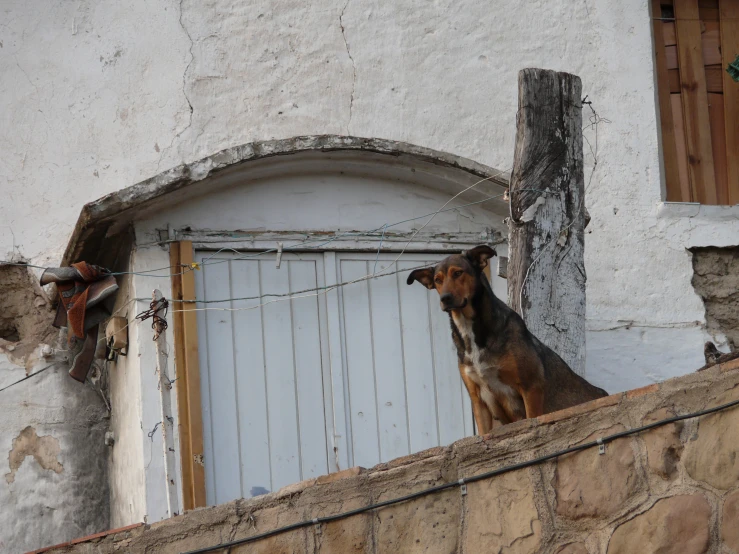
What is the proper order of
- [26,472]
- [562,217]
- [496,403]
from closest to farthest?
[496,403], [562,217], [26,472]

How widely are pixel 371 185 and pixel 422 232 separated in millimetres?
484

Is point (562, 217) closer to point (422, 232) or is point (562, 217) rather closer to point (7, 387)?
point (422, 232)

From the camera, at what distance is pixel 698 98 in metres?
10.4

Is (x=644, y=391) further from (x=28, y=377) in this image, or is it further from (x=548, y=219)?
(x=28, y=377)

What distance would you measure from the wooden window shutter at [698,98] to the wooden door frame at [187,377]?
155 inches

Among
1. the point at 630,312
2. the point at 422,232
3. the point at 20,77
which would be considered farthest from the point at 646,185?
the point at 20,77

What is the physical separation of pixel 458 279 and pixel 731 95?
14.7ft

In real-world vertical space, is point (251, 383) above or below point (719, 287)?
below

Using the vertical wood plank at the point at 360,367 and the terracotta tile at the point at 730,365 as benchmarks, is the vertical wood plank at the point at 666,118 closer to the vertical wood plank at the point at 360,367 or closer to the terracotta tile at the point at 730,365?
the vertical wood plank at the point at 360,367

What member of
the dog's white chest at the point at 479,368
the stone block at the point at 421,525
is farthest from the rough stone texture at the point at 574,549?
the dog's white chest at the point at 479,368

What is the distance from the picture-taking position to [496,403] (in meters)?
7.00

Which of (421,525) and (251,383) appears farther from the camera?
(251,383)

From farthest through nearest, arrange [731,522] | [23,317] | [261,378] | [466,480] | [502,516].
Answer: [23,317], [261,378], [466,480], [502,516], [731,522]

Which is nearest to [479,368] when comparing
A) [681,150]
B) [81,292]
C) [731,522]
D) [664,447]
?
[664,447]
